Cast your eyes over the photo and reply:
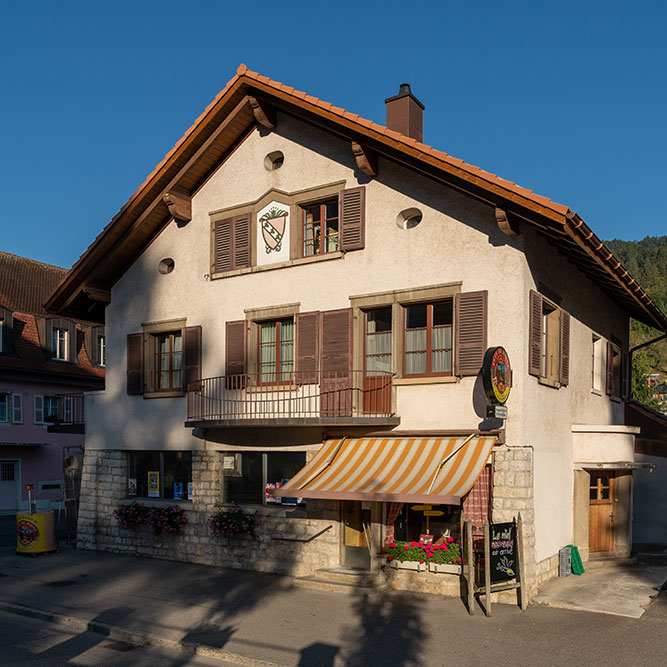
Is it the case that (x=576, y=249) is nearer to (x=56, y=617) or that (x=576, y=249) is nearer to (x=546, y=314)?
(x=546, y=314)

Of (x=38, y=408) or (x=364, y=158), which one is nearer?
(x=364, y=158)

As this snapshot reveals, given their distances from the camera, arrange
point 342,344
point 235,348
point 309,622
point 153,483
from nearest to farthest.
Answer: point 309,622, point 342,344, point 235,348, point 153,483

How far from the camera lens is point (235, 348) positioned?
1697cm

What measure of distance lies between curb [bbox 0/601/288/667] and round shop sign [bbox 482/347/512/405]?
18.5 feet

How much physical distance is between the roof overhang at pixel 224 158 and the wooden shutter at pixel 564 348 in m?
1.26

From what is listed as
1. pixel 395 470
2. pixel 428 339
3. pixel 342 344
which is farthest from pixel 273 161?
pixel 395 470

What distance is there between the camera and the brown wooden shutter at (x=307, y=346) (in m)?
15.8

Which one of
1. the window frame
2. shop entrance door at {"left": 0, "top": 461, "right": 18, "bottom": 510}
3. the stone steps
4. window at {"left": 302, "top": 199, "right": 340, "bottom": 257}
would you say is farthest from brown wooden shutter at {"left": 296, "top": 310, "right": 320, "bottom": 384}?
shop entrance door at {"left": 0, "top": 461, "right": 18, "bottom": 510}

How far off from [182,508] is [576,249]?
1050 cm

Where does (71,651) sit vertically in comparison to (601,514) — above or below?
below

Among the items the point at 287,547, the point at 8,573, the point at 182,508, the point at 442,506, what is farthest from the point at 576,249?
the point at 8,573

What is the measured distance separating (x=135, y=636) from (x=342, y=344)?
675 centimetres

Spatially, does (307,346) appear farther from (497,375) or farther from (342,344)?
(497,375)

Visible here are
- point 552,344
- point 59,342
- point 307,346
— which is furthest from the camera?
point 59,342
